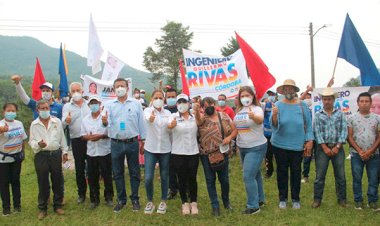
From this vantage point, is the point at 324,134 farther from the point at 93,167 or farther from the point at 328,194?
the point at 93,167

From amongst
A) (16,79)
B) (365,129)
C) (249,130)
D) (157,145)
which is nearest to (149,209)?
(157,145)

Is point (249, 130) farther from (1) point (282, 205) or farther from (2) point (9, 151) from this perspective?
(2) point (9, 151)

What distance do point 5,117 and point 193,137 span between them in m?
3.32

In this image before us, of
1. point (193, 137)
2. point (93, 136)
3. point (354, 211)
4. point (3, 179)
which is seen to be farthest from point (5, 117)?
point (354, 211)

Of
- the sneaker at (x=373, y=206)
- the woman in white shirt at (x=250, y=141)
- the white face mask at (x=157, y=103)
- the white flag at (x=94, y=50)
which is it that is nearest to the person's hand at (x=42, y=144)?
the white face mask at (x=157, y=103)

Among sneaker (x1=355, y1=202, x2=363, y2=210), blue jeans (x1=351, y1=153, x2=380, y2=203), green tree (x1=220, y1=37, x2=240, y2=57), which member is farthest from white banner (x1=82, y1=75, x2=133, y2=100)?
green tree (x1=220, y1=37, x2=240, y2=57)

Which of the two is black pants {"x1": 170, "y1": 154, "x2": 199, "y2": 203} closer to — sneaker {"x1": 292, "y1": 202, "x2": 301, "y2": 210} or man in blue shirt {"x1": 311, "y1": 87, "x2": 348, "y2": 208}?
sneaker {"x1": 292, "y1": 202, "x2": 301, "y2": 210}

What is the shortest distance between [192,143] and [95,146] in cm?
178

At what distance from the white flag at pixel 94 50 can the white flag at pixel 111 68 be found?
0.27 metres

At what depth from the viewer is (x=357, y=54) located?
837 cm

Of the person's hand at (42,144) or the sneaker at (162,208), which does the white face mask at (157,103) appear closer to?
the sneaker at (162,208)

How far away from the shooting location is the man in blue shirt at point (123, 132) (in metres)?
6.25

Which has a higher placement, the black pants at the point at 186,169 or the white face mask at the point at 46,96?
the white face mask at the point at 46,96

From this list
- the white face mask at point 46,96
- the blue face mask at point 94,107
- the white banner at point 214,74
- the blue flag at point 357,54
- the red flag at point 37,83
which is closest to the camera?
the blue face mask at point 94,107
